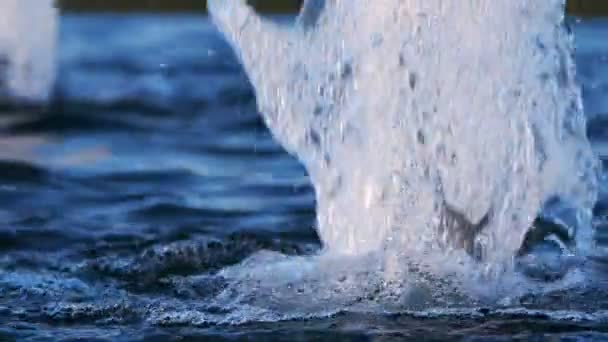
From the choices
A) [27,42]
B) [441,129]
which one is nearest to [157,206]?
[441,129]

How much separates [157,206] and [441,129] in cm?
218

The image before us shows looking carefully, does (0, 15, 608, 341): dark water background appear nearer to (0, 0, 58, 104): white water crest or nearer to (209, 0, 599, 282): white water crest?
(0, 0, 58, 104): white water crest

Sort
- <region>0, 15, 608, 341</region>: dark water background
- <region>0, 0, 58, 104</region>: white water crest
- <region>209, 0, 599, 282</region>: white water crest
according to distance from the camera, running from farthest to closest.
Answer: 1. <region>0, 0, 58, 104</region>: white water crest
2. <region>209, 0, 599, 282</region>: white water crest
3. <region>0, 15, 608, 341</region>: dark water background

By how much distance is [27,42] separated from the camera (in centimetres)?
1203

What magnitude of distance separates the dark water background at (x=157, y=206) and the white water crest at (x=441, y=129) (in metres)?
0.45

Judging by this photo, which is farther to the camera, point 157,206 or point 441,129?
point 157,206

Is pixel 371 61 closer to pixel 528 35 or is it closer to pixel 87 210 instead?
pixel 528 35

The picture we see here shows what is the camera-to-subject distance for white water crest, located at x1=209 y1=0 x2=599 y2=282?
619 cm

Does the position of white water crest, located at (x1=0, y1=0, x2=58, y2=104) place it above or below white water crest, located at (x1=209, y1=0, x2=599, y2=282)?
below

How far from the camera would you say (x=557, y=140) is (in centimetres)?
637

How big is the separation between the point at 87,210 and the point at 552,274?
239 centimetres

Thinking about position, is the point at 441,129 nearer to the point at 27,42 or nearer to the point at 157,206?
the point at 157,206

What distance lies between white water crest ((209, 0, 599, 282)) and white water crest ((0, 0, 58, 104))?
5.69m

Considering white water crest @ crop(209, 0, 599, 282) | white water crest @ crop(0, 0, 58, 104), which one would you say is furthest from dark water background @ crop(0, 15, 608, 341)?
white water crest @ crop(209, 0, 599, 282)
